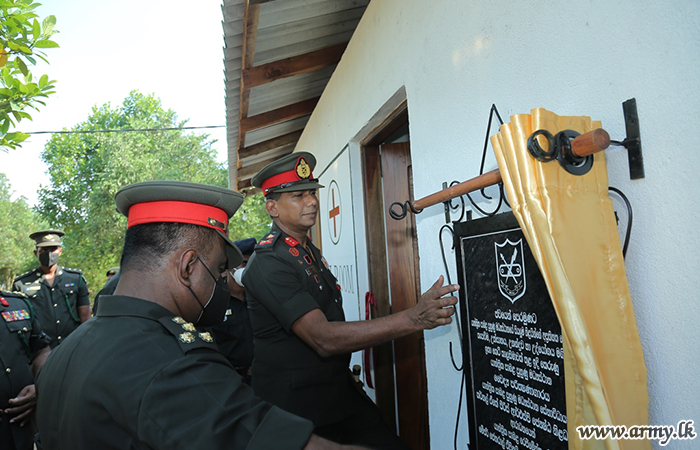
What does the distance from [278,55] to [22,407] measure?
3.07 meters

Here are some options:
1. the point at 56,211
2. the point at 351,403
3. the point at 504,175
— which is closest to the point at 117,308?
the point at 504,175

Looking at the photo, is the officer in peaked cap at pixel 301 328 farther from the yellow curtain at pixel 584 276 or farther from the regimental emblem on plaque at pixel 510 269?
the yellow curtain at pixel 584 276

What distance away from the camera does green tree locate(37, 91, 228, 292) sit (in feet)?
75.6

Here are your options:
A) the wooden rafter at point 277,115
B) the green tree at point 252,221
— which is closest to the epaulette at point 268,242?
the wooden rafter at point 277,115

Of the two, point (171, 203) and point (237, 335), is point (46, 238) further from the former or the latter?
point (171, 203)

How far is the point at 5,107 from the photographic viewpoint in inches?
90.5

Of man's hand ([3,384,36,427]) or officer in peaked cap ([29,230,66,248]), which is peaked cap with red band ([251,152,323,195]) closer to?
man's hand ([3,384,36,427])

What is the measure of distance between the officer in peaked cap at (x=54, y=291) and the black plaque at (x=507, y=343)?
5.50m

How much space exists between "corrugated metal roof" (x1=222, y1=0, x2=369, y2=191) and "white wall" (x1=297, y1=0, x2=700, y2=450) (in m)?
1.30

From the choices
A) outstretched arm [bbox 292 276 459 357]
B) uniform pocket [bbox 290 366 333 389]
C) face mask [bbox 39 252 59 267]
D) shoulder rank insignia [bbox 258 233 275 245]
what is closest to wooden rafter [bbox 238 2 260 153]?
shoulder rank insignia [bbox 258 233 275 245]

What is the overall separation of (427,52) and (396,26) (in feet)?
1.57

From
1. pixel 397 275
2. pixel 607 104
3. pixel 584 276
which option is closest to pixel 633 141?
pixel 607 104

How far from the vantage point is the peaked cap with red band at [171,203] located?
139 cm

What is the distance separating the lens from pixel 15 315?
2.84 meters
